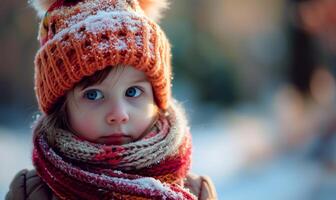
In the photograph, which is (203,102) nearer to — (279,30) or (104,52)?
(279,30)

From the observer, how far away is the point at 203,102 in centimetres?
1045

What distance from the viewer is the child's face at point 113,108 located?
1731 mm

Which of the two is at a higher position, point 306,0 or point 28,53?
point 306,0

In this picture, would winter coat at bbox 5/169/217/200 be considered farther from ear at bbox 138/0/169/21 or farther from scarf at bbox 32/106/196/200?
ear at bbox 138/0/169/21

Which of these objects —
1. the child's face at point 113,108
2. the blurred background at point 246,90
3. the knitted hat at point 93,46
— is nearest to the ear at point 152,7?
the knitted hat at point 93,46

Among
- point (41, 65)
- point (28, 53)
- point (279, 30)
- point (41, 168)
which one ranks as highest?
point (279, 30)

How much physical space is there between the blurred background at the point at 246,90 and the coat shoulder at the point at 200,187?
269cm

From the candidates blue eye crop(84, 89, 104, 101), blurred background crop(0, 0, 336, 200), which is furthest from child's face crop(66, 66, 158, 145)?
blurred background crop(0, 0, 336, 200)

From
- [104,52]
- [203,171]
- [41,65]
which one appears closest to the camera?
[104,52]

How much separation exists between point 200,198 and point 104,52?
57 cm

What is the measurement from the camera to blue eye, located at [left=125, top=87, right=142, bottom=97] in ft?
5.82

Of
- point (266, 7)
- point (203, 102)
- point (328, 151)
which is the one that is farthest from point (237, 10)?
point (328, 151)

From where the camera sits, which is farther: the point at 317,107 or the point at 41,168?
the point at 317,107

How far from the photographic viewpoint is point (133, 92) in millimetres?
1785
